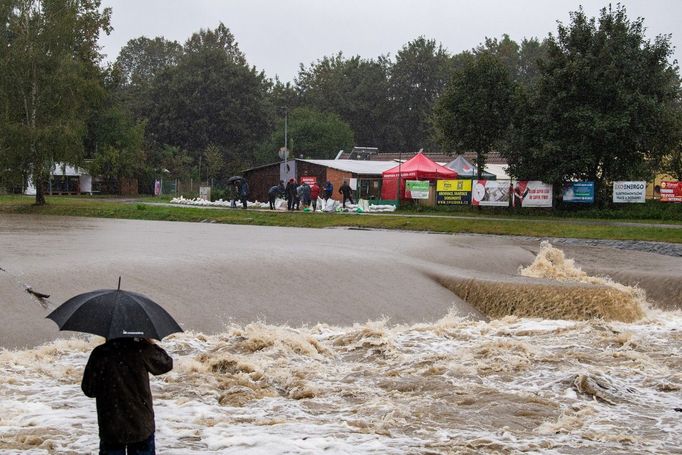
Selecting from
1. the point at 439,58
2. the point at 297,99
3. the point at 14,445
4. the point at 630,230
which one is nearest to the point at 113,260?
the point at 14,445

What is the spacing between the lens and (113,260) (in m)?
16.8

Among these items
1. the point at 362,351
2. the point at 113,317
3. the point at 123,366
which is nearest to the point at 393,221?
the point at 362,351

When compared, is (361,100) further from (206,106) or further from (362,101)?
(206,106)

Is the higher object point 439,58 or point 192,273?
point 439,58

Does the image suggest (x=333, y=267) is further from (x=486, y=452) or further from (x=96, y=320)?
(x=96, y=320)

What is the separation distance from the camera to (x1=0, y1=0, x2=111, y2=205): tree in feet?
142

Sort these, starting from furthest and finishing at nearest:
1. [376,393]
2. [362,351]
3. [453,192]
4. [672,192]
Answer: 1. [453,192]
2. [672,192]
3. [362,351]
4. [376,393]

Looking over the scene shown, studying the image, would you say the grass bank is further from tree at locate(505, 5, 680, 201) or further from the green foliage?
the green foliage

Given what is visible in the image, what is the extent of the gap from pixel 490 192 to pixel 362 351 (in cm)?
2770

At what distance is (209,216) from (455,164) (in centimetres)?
1961

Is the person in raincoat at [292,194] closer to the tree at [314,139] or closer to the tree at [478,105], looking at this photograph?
the tree at [478,105]

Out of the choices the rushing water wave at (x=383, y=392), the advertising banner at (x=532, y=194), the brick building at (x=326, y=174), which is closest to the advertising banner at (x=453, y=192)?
the advertising banner at (x=532, y=194)

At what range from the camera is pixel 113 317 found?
5863 millimetres

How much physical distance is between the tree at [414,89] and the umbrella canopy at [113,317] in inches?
3797
